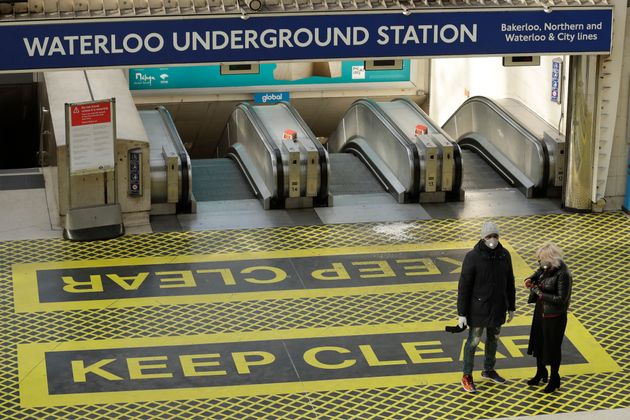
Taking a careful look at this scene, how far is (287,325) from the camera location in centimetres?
1182

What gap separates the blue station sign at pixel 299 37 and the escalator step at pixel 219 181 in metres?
3.35

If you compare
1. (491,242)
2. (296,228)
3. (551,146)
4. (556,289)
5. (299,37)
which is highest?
(299,37)

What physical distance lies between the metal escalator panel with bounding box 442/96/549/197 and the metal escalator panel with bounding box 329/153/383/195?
5.77 ft

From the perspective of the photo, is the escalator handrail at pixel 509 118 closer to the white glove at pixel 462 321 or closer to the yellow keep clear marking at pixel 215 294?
the yellow keep clear marking at pixel 215 294

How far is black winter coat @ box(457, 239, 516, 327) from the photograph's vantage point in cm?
998

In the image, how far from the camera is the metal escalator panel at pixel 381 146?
15762 mm

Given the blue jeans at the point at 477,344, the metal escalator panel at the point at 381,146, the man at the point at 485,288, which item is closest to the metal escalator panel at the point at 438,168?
the metal escalator panel at the point at 381,146

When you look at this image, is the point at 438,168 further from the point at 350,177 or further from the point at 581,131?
the point at 581,131

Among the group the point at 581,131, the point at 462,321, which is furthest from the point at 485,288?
the point at 581,131

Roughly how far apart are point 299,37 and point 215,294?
112 inches

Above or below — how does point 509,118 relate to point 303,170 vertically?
above

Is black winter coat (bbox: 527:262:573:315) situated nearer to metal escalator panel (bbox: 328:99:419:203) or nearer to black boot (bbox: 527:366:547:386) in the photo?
black boot (bbox: 527:366:547:386)

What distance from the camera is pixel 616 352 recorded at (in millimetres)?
11250

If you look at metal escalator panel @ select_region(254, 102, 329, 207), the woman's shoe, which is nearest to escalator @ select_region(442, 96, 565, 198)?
metal escalator panel @ select_region(254, 102, 329, 207)
